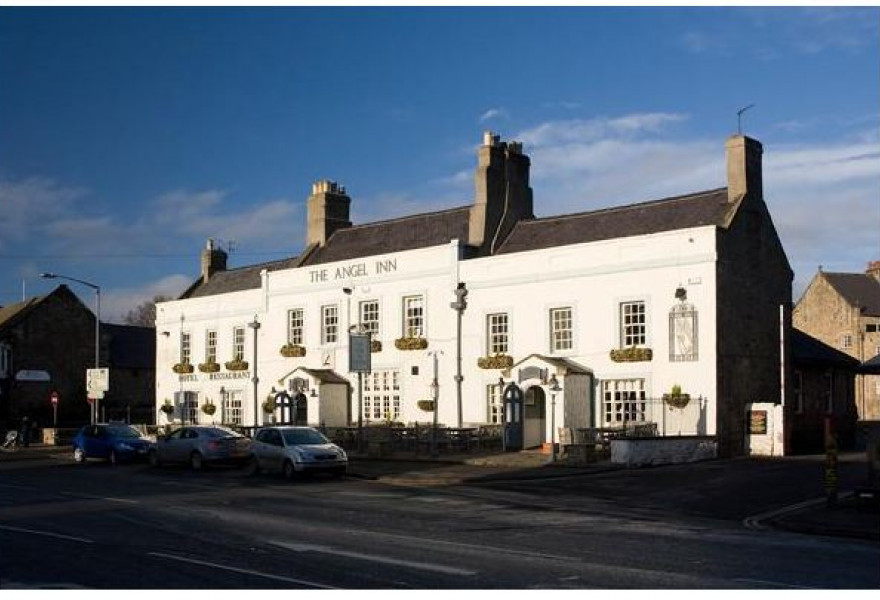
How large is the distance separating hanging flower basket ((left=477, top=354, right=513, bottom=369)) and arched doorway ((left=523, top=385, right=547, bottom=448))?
1875 mm

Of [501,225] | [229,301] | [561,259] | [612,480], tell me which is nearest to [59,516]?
[612,480]

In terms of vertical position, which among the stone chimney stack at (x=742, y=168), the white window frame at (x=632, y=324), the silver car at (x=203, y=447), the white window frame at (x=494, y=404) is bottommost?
the silver car at (x=203, y=447)

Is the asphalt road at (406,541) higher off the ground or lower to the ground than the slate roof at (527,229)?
lower

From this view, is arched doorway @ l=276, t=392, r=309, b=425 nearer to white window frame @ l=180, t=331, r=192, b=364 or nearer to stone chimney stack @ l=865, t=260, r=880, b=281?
white window frame @ l=180, t=331, r=192, b=364

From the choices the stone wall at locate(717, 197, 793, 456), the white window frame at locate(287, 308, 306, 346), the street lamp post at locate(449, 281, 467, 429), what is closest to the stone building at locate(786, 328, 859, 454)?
the stone wall at locate(717, 197, 793, 456)

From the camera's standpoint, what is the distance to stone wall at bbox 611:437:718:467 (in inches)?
1176

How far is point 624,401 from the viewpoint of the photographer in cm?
3481

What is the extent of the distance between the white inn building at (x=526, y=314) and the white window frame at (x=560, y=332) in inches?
2.0

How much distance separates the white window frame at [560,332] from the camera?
120 feet

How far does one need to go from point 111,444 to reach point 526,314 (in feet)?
52.4

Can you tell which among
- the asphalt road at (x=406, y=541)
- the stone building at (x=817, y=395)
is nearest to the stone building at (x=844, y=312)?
the stone building at (x=817, y=395)

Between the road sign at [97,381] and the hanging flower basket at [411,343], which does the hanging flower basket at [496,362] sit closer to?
the hanging flower basket at [411,343]

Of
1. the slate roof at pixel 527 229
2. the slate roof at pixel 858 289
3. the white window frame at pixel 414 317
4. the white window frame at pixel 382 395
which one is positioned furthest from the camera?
the slate roof at pixel 858 289

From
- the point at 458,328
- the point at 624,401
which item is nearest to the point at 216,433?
the point at 458,328
